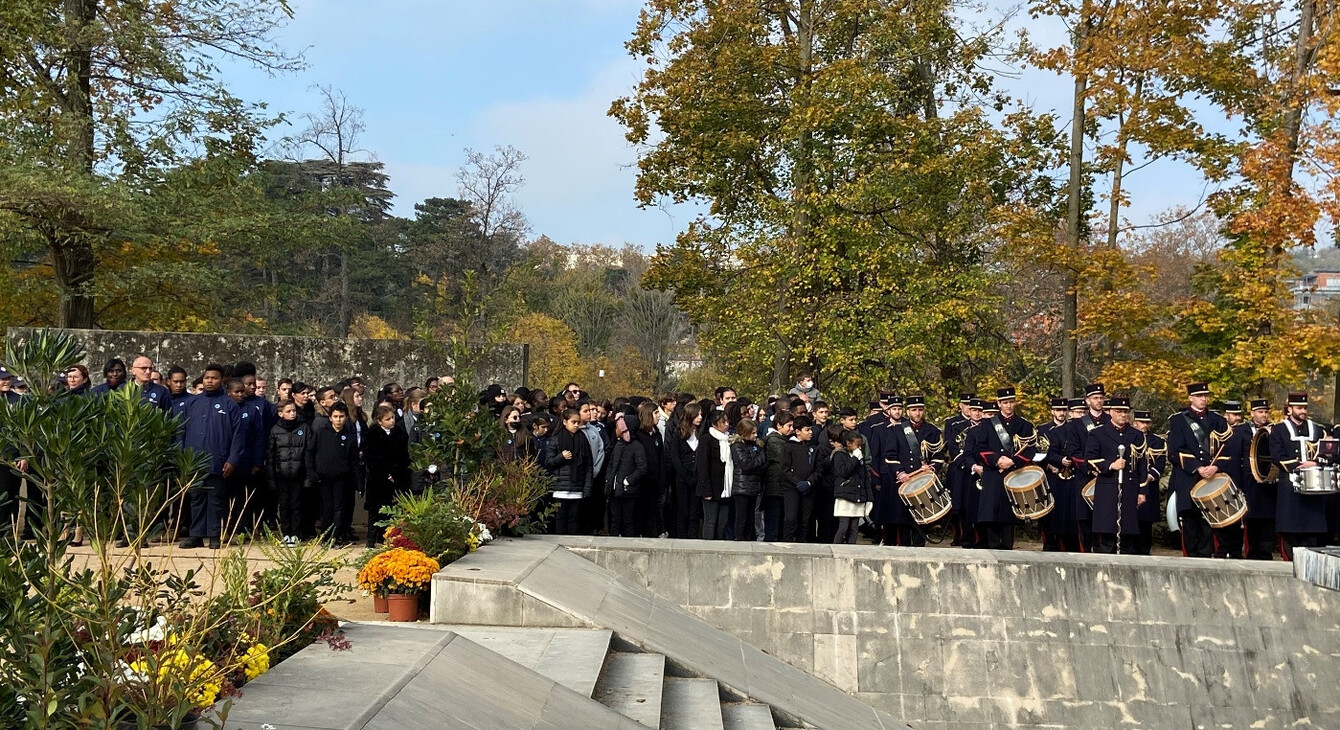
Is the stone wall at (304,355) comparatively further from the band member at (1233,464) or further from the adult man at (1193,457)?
the band member at (1233,464)

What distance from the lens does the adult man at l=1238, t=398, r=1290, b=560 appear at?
1253cm

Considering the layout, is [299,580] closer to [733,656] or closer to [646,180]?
[733,656]

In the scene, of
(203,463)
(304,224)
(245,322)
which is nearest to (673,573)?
A: (203,463)

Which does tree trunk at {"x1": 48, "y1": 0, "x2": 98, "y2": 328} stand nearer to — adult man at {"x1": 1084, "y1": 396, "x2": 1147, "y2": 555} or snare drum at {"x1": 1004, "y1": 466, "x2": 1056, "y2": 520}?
snare drum at {"x1": 1004, "y1": 466, "x2": 1056, "y2": 520}

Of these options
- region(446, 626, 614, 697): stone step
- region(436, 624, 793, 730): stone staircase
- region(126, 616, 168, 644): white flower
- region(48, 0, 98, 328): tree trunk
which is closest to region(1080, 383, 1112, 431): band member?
region(436, 624, 793, 730): stone staircase

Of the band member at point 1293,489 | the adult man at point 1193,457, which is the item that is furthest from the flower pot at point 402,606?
the band member at point 1293,489

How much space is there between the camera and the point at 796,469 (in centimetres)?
1245

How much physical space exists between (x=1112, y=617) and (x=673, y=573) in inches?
151

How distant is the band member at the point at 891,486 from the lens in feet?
43.6

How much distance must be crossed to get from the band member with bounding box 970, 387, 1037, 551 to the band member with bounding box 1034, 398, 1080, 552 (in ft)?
0.61

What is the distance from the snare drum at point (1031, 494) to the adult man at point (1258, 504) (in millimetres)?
2174

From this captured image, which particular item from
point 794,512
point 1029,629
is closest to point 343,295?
point 794,512

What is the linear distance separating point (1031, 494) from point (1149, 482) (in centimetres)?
163

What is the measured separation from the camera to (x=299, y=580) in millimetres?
6301
